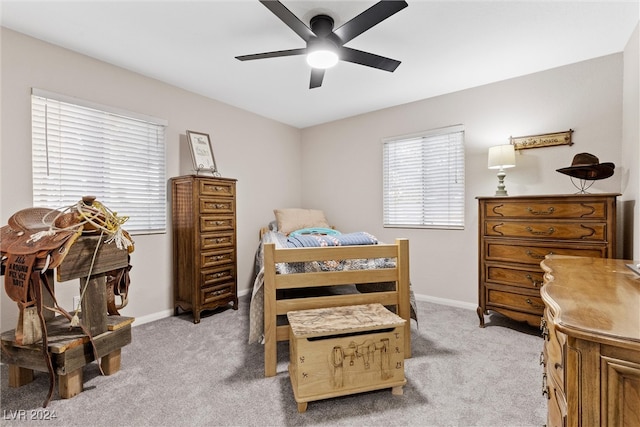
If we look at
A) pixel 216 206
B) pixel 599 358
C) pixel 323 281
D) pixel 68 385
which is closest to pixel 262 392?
pixel 323 281

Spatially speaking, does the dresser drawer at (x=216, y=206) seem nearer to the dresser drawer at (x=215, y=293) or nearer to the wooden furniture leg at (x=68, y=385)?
the dresser drawer at (x=215, y=293)

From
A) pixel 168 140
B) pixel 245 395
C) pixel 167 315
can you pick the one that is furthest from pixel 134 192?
pixel 245 395

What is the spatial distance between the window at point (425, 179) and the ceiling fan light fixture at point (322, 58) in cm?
185

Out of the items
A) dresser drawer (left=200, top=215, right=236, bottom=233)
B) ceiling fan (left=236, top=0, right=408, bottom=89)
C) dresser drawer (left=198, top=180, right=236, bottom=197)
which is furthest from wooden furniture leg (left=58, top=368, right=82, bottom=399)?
ceiling fan (left=236, top=0, right=408, bottom=89)

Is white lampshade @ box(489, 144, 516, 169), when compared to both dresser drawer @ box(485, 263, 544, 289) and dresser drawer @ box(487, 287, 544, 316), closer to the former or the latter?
dresser drawer @ box(485, 263, 544, 289)

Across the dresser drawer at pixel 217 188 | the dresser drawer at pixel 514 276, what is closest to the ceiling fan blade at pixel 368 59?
the dresser drawer at pixel 217 188

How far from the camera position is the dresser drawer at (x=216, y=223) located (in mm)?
2909

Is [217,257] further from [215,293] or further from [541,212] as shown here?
[541,212]

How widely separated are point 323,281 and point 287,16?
1647 millimetres

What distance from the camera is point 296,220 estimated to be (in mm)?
4020

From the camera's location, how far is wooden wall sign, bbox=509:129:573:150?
2635mm

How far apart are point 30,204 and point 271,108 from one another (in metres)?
2.62

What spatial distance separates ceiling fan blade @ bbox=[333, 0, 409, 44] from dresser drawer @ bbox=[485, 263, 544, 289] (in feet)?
7.16

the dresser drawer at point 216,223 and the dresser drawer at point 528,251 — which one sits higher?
the dresser drawer at point 216,223
